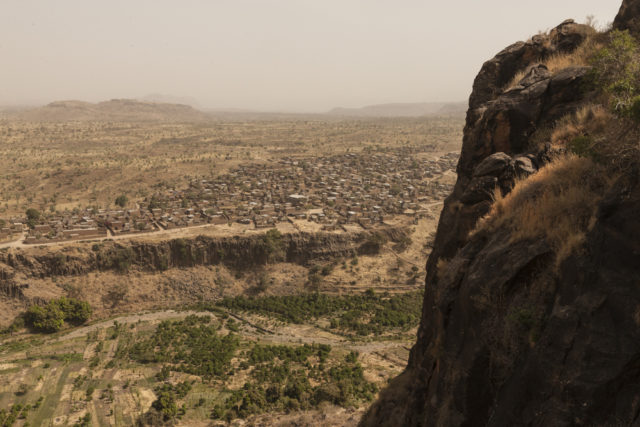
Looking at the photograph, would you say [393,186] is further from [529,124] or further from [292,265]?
[529,124]

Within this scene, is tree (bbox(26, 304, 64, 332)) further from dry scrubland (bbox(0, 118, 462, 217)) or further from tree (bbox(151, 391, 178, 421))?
dry scrubland (bbox(0, 118, 462, 217))

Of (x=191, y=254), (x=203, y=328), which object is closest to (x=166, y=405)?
(x=203, y=328)

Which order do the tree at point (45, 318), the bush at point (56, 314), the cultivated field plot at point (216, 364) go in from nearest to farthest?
the cultivated field plot at point (216, 364) < the tree at point (45, 318) < the bush at point (56, 314)

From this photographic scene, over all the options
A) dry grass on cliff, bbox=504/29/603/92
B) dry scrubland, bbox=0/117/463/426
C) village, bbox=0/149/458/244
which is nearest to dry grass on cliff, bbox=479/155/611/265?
dry grass on cliff, bbox=504/29/603/92

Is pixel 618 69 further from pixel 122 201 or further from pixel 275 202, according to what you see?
pixel 122 201

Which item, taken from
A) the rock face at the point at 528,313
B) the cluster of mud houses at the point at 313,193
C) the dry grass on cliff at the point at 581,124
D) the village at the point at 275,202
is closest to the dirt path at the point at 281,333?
the village at the point at 275,202

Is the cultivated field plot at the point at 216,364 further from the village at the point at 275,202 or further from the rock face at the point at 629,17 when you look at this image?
the rock face at the point at 629,17

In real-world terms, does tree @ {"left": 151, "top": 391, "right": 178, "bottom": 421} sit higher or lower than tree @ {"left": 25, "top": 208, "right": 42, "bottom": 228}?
lower
